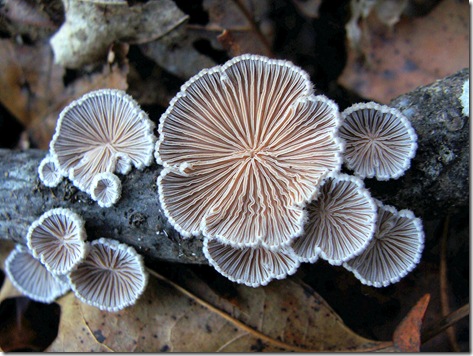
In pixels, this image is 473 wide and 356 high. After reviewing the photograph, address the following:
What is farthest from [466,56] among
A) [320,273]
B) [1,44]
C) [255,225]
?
[1,44]

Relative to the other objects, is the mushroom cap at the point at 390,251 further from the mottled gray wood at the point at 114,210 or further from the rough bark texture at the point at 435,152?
the mottled gray wood at the point at 114,210

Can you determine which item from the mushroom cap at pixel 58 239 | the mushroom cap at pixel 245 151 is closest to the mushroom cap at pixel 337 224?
the mushroom cap at pixel 245 151

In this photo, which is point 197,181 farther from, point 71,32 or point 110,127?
point 71,32

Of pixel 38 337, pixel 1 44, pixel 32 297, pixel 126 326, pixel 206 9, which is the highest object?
pixel 206 9

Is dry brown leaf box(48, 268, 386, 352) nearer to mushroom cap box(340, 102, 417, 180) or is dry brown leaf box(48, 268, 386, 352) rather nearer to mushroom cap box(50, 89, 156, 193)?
mushroom cap box(50, 89, 156, 193)

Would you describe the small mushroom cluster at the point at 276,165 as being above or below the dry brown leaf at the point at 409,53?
below
